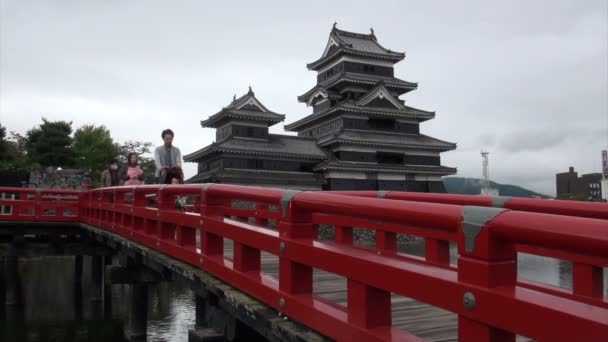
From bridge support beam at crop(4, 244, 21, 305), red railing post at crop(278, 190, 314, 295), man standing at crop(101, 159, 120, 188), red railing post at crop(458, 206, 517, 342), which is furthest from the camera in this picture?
bridge support beam at crop(4, 244, 21, 305)

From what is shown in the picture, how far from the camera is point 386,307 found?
2.45 meters

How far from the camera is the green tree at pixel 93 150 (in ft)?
139

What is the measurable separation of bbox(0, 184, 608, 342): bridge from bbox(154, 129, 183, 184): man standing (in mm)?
849

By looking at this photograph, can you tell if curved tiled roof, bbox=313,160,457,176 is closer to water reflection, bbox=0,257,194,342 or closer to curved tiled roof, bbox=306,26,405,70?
curved tiled roof, bbox=306,26,405,70

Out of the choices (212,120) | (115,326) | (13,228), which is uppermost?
(212,120)

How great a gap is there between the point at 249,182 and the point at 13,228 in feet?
55.8

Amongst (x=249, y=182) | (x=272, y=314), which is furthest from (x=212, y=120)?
(x=272, y=314)

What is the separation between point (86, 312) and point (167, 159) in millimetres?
8029

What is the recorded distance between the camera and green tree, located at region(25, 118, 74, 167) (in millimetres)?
37688

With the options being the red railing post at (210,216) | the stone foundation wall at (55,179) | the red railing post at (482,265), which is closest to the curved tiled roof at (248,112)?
the stone foundation wall at (55,179)

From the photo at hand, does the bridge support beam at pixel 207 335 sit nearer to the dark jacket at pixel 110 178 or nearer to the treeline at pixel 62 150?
the dark jacket at pixel 110 178

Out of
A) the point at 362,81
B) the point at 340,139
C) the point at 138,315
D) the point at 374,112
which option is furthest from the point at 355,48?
the point at 138,315

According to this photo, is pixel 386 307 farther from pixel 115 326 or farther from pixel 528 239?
pixel 115 326

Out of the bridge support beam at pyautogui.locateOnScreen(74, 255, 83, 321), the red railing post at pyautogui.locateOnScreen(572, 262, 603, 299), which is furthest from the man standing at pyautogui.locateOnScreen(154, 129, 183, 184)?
the bridge support beam at pyautogui.locateOnScreen(74, 255, 83, 321)
